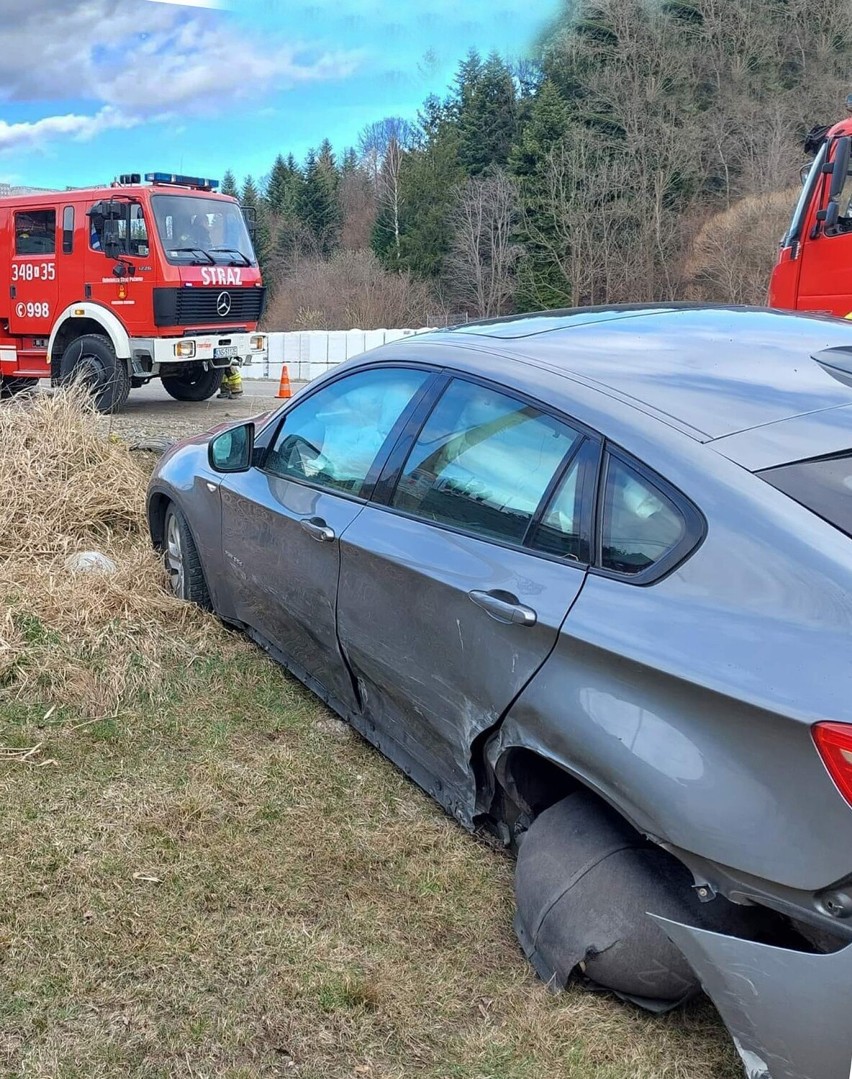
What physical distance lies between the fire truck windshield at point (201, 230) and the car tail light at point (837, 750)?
443 inches

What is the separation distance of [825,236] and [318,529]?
6513 millimetres

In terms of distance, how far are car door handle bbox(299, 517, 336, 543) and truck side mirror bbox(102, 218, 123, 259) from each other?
9404 millimetres

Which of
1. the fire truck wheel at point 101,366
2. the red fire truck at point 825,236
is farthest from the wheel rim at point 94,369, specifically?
the red fire truck at point 825,236

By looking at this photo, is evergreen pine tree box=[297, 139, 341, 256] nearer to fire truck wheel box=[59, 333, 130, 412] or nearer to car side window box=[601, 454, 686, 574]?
fire truck wheel box=[59, 333, 130, 412]

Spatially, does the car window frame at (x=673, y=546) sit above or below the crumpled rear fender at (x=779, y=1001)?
above

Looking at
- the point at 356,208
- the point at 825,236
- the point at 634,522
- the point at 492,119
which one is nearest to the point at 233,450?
the point at 634,522

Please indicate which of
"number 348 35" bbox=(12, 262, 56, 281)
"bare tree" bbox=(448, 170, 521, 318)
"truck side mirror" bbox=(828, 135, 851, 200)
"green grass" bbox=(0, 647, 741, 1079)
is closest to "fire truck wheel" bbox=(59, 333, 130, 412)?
"number 348 35" bbox=(12, 262, 56, 281)

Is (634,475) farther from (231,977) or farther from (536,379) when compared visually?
(231,977)

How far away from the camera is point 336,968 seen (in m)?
2.43

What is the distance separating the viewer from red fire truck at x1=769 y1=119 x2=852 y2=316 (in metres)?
7.89

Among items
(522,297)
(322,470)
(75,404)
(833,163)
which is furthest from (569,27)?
(322,470)

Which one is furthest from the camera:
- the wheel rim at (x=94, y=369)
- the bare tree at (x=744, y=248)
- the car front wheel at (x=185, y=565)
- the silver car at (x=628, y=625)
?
the bare tree at (x=744, y=248)

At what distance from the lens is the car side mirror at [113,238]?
11.5m

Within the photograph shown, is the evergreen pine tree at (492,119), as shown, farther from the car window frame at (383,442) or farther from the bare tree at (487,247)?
the car window frame at (383,442)
